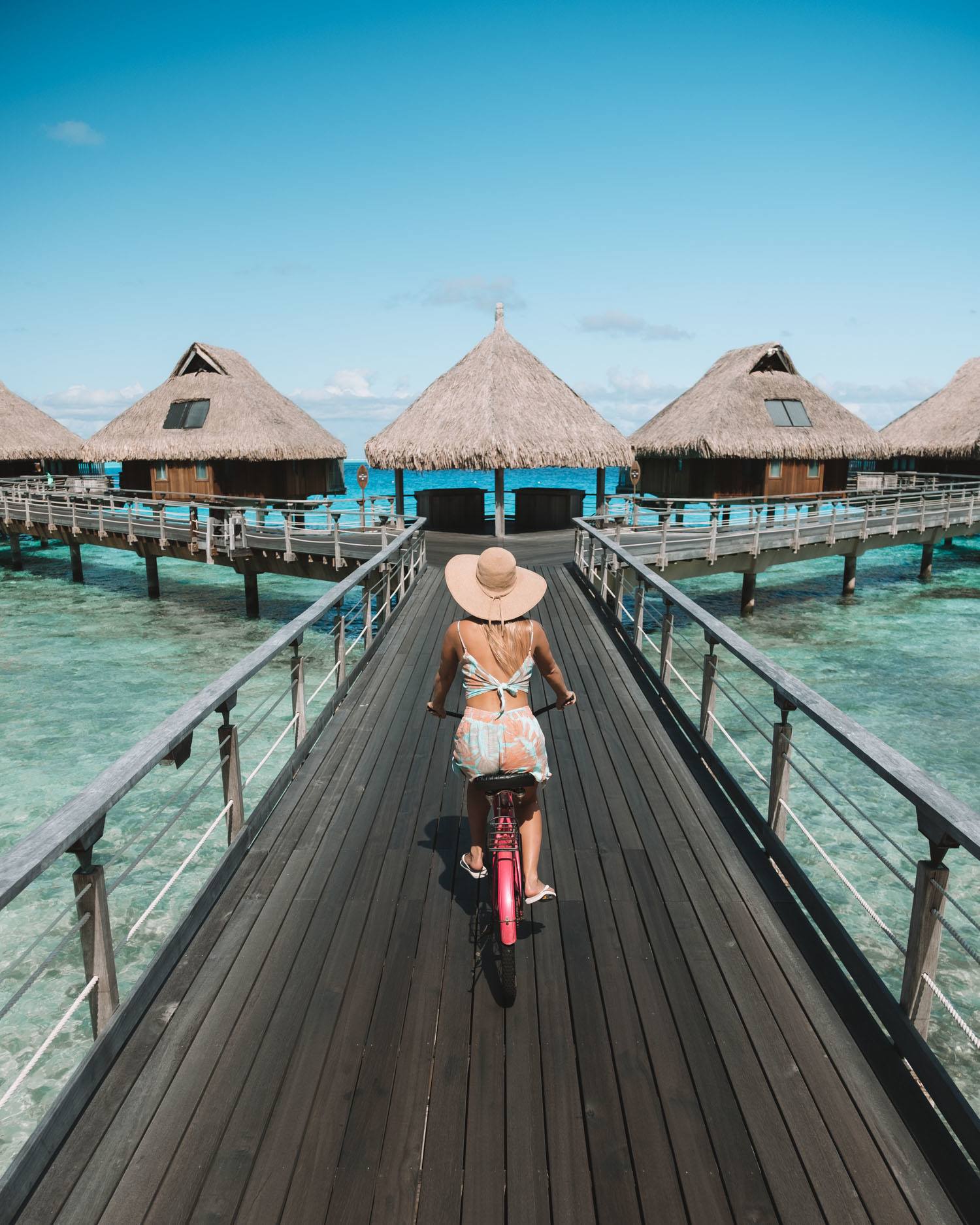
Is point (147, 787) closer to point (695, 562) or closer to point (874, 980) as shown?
point (874, 980)

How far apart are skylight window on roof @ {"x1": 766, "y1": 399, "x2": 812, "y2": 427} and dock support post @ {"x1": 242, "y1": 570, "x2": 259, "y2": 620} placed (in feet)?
54.3

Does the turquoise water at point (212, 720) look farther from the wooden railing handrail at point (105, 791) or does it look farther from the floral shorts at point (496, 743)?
the floral shorts at point (496, 743)

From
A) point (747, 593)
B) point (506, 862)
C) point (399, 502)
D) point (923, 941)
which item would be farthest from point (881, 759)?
point (747, 593)

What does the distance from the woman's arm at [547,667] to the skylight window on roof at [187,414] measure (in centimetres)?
2567

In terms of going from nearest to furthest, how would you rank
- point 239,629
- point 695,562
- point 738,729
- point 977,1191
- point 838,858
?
point 977,1191 → point 838,858 → point 738,729 → point 695,562 → point 239,629

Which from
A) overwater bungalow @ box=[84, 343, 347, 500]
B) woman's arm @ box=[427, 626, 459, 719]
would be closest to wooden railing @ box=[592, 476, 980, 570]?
woman's arm @ box=[427, 626, 459, 719]

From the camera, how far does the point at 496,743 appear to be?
3.22 metres

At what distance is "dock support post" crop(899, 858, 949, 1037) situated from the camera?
101 inches

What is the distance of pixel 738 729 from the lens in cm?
1212

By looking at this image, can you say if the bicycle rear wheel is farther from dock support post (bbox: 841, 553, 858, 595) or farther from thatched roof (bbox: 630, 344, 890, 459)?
thatched roof (bbox: 630, 344, 890, 459)

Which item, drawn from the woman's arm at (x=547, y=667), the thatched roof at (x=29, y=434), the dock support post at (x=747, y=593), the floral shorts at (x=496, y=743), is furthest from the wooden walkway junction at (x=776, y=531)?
the thatched roof at (x=29, y=434)

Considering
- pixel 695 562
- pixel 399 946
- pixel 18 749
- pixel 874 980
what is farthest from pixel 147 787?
pixel 695 562

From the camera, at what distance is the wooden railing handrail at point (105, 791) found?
86.6 inches

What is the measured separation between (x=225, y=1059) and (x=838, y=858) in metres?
7.40
